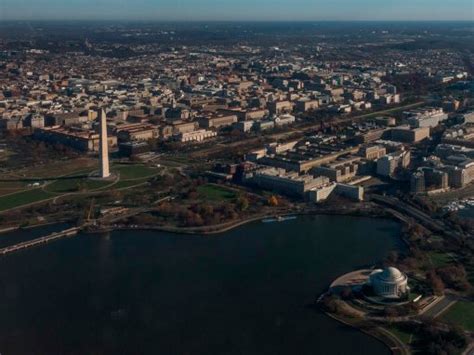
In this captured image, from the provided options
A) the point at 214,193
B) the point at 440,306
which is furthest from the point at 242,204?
the point at 440,306

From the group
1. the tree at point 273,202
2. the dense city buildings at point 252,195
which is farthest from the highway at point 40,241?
the tree at point 273,202

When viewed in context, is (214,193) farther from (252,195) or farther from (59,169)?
(59,169)

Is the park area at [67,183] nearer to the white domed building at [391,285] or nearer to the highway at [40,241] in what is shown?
the highway at [40,241]

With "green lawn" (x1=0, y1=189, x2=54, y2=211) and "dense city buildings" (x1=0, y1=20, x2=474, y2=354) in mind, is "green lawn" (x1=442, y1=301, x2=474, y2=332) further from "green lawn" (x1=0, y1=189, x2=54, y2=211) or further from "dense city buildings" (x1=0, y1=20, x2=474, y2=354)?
"green lawn" (x1=0, y1=189, x2=54, y2=211)

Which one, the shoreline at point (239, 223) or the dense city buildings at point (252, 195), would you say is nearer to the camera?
the dense city buildings at point (252, 195)

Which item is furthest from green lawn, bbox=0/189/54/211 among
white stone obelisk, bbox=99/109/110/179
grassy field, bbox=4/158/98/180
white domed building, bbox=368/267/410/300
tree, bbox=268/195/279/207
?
white domed building, bbox=368/267/410/300
